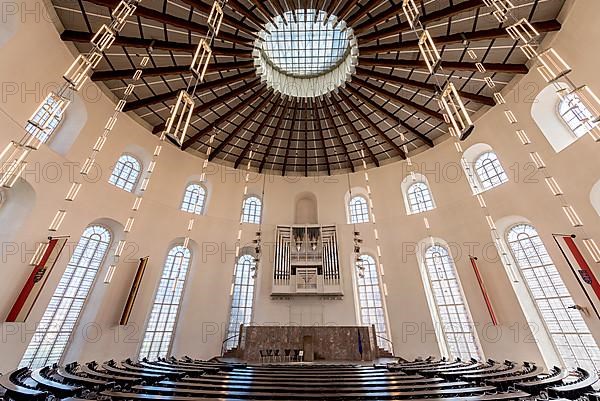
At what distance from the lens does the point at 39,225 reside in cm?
1016

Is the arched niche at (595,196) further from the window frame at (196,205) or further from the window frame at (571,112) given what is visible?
the window frame at (196,205)

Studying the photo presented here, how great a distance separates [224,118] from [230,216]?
547 cm

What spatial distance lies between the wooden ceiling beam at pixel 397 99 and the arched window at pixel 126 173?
11.5 m

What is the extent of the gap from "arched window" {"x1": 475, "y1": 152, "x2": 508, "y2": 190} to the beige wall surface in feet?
2.36

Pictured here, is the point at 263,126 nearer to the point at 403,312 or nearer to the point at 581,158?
the point at 403,312

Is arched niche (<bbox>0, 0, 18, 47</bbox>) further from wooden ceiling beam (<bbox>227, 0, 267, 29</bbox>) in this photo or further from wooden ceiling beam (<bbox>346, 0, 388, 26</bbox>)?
wooden ceiling beam (<bbox>346, 0, 388, 26</bbox>)

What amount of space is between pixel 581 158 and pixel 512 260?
15.7 ft

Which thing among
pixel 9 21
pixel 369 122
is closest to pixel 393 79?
pixel 369 122

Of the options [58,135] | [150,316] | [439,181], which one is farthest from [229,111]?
[439,181]

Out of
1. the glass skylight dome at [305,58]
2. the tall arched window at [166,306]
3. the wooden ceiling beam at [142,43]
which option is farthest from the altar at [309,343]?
the wooden ceiling beam at [142,43]

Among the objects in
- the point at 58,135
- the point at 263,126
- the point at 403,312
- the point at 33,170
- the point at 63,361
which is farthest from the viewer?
the point at 263,126

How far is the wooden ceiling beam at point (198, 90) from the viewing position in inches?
488

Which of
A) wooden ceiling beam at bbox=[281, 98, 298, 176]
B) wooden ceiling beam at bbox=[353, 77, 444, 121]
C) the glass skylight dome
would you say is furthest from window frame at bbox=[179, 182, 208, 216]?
wooden ceiling beam at bbox=[353, 77, 444, 121]

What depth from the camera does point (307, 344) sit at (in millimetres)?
13031
